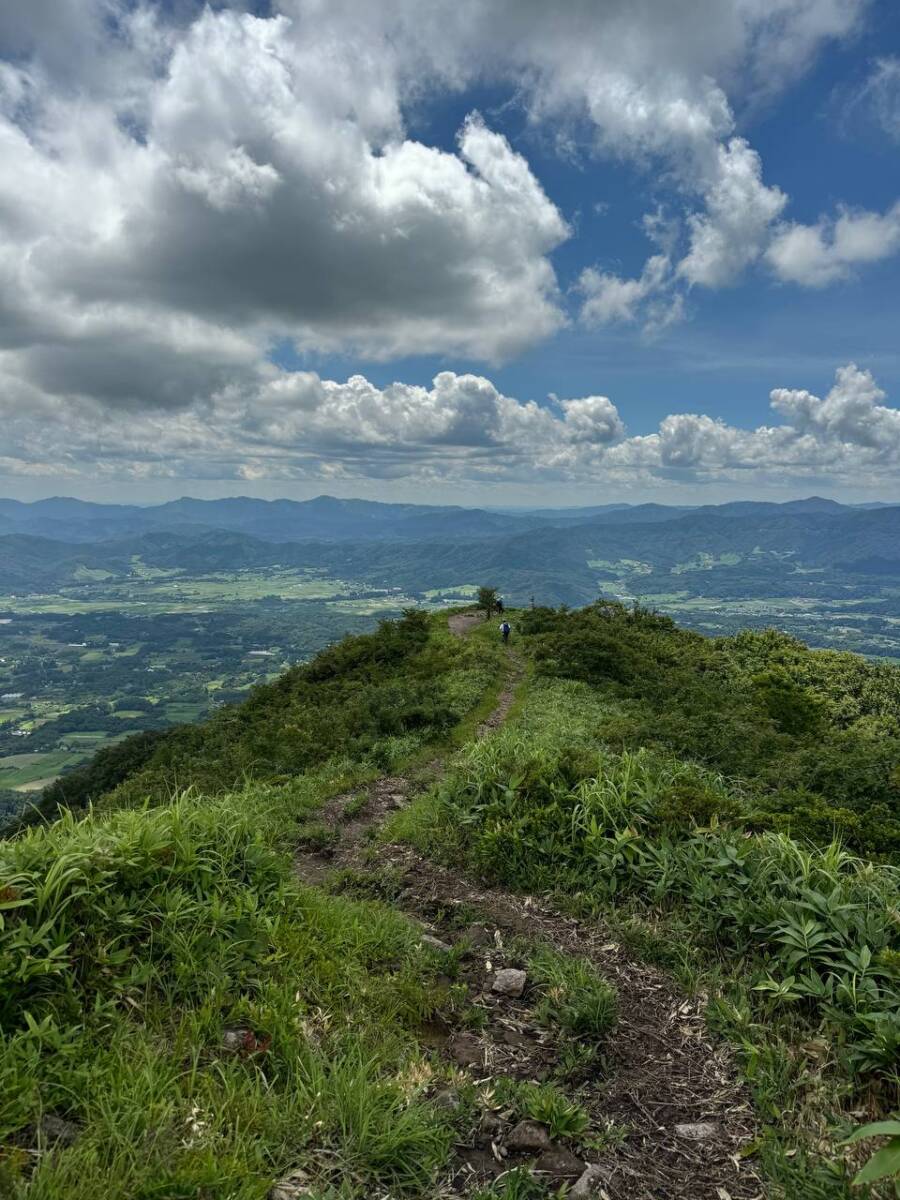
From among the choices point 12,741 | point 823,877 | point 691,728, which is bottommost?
point 12,741

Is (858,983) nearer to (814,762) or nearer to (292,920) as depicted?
(292,920)

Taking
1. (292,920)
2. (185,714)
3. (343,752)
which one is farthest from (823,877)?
(185,714)

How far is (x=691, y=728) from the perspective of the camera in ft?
51.1

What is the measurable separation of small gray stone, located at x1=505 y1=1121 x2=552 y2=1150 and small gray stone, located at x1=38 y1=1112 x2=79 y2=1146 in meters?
2.70

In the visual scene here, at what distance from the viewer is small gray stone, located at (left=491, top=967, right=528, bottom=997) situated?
573 centimetres

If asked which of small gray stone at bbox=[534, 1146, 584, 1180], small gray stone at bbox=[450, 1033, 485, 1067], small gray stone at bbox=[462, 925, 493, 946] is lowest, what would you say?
small gray stone at bbox=[462, 925, 493, 946]

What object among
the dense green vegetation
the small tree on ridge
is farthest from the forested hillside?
the small tree on ridge

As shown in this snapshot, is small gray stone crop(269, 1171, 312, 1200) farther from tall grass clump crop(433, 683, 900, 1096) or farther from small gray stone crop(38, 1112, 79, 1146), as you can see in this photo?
tall grass clump crop(433, 683, 900, 1096)

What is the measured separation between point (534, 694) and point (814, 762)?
1155 cm

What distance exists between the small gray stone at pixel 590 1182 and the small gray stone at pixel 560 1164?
2.8 inches

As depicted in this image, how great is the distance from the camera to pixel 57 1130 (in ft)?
11.4

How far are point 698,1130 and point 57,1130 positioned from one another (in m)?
4.21

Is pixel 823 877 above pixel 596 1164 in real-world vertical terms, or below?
above

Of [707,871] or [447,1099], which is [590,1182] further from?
[707,871]
